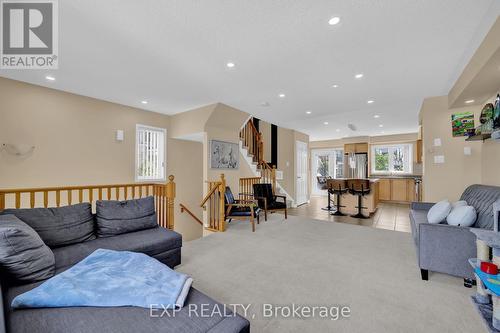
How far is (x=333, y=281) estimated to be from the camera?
2.29 metres

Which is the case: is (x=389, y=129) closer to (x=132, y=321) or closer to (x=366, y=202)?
(x=366, y=202)

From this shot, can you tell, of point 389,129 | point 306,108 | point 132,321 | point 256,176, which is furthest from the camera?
point 389,129

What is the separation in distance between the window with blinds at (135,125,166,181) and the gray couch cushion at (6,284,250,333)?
155 inches

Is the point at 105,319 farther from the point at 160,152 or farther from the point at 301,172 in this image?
the point at 301,172

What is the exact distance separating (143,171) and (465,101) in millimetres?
6321

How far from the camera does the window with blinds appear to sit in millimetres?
4889

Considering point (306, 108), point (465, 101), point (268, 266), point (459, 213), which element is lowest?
point (268, 266)

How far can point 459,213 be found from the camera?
2338 millimetres

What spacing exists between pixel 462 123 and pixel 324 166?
6226 millimetres

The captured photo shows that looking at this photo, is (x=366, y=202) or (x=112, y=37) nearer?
(x=112, y=37)

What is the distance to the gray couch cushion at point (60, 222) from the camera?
2.08 metres

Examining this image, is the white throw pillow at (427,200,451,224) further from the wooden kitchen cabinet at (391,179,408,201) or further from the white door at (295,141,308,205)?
the wooden kitchen cabinet at (391,179,408,201)

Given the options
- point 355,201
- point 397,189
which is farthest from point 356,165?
point 355,201

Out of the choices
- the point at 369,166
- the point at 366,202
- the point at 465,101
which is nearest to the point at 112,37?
the point at 465,101
